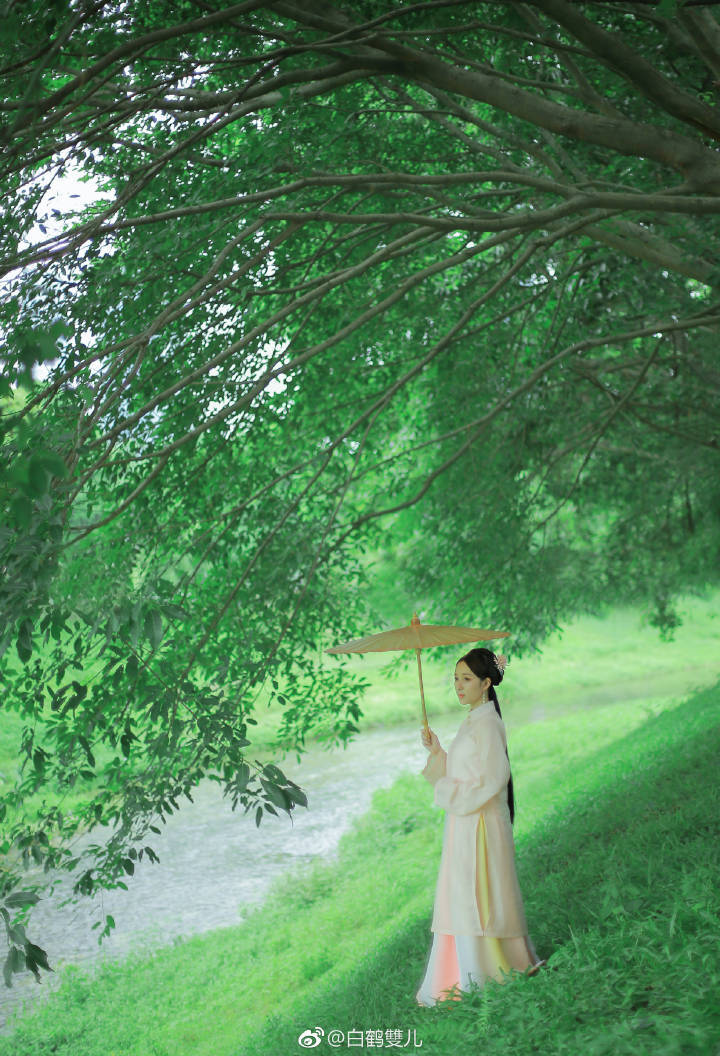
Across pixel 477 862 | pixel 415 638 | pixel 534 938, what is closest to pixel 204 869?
pixel 534 938

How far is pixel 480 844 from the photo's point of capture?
5812 millimetres

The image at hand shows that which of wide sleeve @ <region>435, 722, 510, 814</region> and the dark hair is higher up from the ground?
the dark hair

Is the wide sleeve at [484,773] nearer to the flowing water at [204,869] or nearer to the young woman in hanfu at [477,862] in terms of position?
the young woman in hanfu at [477,862]

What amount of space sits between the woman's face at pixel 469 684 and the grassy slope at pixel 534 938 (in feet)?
4.52

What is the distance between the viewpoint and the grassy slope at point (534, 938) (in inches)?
179

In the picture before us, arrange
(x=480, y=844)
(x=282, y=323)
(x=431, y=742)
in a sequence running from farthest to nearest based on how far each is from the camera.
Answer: (x=282, y=323) < (x=431, y=742) < (x=480, y=844)

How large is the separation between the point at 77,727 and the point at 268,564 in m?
2.25

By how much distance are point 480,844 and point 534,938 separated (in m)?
1.16

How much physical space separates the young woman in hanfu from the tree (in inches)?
48.8

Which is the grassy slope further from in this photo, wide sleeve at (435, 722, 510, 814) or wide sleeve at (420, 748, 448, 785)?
wide sleeve at (420, 748, 448, 785)

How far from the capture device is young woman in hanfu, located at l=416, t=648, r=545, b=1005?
5.71m

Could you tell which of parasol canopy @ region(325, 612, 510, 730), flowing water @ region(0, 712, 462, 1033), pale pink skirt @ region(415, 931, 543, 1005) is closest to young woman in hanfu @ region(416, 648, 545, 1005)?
pale pink skirt @ region(415, 931, 543, 1005)

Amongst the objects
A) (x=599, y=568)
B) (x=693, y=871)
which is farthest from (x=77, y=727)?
(x=599, y=568)

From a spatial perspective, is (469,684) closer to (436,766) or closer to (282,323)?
(436,766)
